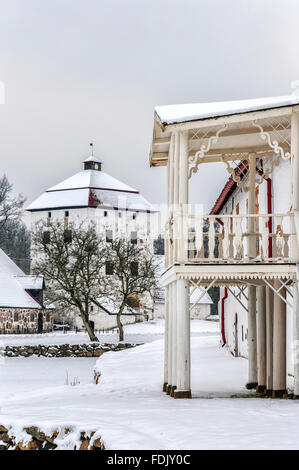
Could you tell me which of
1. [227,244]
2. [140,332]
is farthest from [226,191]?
[140,332]

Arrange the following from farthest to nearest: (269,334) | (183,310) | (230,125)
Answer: (269,334), (230,125), (183,310)

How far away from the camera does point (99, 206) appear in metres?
80.1

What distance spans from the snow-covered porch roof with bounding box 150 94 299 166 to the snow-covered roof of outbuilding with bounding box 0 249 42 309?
4183cm

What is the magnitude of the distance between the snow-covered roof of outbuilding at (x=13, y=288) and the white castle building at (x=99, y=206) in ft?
50.3

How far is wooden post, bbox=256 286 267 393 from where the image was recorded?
644 inches

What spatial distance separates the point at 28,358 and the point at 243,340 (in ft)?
60.3

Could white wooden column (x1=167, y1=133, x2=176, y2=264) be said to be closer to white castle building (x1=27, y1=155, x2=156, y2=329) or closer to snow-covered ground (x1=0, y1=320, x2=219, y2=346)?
snow-covered ground (x1=0, y1=320, x2=219, y2=346)

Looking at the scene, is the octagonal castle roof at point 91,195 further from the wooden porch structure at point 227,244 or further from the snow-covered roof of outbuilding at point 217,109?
the snow-covered roof of outbuilding at point 217,109

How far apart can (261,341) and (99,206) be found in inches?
2529

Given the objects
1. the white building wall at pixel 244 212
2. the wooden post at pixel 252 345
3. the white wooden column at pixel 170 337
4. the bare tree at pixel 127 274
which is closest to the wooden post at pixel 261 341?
the white building wall at pixel 244 212

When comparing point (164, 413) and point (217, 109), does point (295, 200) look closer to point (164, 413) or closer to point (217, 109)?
point (217, 109)

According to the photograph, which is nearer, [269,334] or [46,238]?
[269,334]
